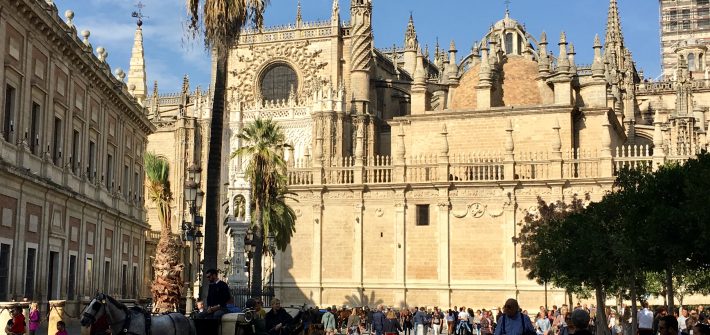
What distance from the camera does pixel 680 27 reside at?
3479 inches

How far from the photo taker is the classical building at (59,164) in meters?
21.6

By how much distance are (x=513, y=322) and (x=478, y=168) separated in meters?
32.5

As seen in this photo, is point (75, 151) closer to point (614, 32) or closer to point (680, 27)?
point (614, 32)

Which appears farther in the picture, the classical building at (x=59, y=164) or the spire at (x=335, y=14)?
the spire at (x=335, y=14)

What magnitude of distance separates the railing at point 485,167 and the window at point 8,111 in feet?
74.7

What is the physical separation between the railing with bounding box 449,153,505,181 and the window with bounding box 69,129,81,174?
18.9 m

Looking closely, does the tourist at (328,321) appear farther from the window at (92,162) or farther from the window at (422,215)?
the window at (422,215)

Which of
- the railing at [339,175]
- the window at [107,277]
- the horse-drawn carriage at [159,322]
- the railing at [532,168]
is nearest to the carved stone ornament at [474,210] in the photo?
the railing at [532,168]

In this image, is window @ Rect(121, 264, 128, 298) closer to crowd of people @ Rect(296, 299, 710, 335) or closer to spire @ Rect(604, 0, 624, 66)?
crowd of people @ Rect(296, 299, 710, 335)

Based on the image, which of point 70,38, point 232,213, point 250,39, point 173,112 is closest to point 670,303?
point 70,38

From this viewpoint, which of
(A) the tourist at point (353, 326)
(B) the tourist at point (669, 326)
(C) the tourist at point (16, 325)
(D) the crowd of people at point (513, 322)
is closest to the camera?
(B) the tourist at point (669, 326)

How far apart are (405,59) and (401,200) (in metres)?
27.0

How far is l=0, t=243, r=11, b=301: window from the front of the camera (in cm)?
2114

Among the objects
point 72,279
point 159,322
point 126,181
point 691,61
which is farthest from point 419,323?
point 691,61
